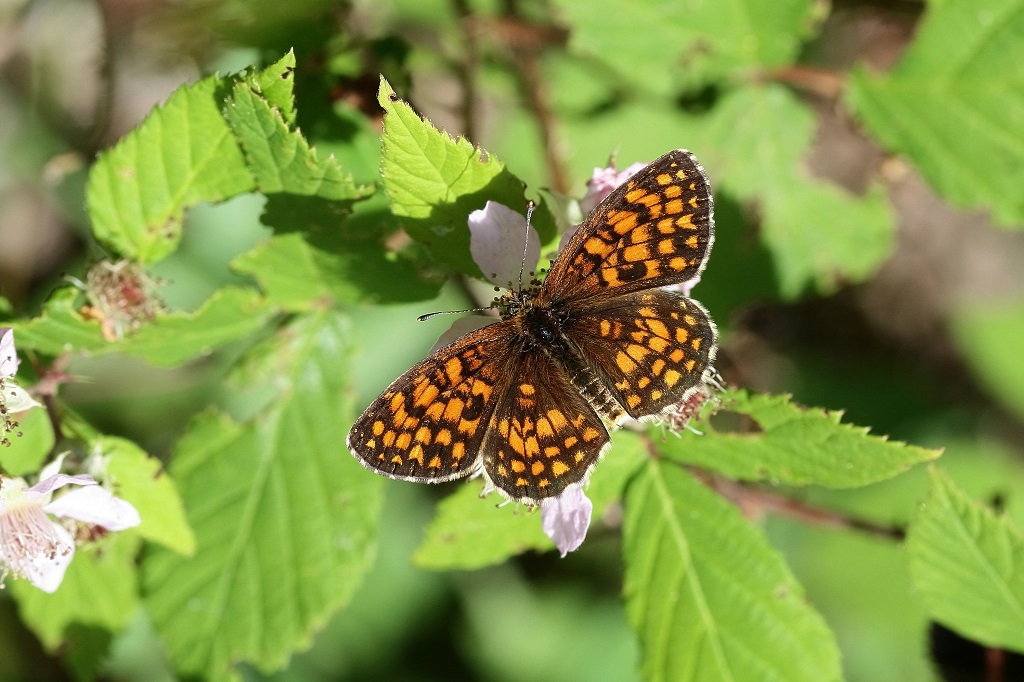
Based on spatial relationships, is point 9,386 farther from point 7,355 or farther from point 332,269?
point 332,269

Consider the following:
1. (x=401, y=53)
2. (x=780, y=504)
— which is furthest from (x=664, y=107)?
(x=780, y=504)

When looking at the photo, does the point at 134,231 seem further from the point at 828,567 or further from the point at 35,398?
the point at 828,567

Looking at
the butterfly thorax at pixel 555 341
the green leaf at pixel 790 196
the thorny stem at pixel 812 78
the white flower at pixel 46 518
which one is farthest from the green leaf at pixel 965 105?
the white flower at pixel 46 518

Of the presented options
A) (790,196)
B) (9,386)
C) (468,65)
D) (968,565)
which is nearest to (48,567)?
(9,386)

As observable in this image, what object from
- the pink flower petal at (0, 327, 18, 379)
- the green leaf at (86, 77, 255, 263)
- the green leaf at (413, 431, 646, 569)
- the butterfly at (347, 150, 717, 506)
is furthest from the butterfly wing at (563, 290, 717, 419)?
the pink flower petal at (0, 327, 18, 379)

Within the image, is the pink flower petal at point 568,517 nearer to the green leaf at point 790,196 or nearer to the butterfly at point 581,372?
the butterfly at point 581,372

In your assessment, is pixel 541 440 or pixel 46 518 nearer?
pixel 541 440

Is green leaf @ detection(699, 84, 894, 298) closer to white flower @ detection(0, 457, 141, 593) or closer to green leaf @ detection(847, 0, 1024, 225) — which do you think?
green leaf @ detection(847, 0, 1024, 225)
